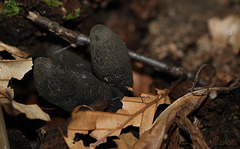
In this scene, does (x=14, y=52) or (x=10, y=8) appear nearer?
(x=14, y=52)

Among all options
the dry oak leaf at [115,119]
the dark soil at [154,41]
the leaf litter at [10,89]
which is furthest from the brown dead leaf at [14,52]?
the dry oak leaf at [115,119]

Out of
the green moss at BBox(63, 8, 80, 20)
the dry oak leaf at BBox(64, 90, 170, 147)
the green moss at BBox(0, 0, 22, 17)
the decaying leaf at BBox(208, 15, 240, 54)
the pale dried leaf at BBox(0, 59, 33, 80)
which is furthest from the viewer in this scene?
the decaying leaf at BBox(208, 15, 240, 54)

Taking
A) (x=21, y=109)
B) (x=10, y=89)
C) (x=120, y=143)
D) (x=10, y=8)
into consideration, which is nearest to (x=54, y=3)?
(x=10, y=8)

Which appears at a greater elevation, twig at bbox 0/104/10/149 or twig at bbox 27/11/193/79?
twig at bbox 27/11/193/79

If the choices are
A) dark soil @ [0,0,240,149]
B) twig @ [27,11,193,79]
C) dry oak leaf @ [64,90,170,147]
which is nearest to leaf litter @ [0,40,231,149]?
dry oak leaf @ [64,90,170,147]

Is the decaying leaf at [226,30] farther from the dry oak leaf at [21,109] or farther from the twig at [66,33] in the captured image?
the dry oak leaf at [21,109]

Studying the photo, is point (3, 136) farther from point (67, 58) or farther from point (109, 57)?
point (109, 57)

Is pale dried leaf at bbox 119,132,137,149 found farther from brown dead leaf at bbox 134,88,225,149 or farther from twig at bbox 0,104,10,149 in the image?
twig at bbox 0,104,10,149
